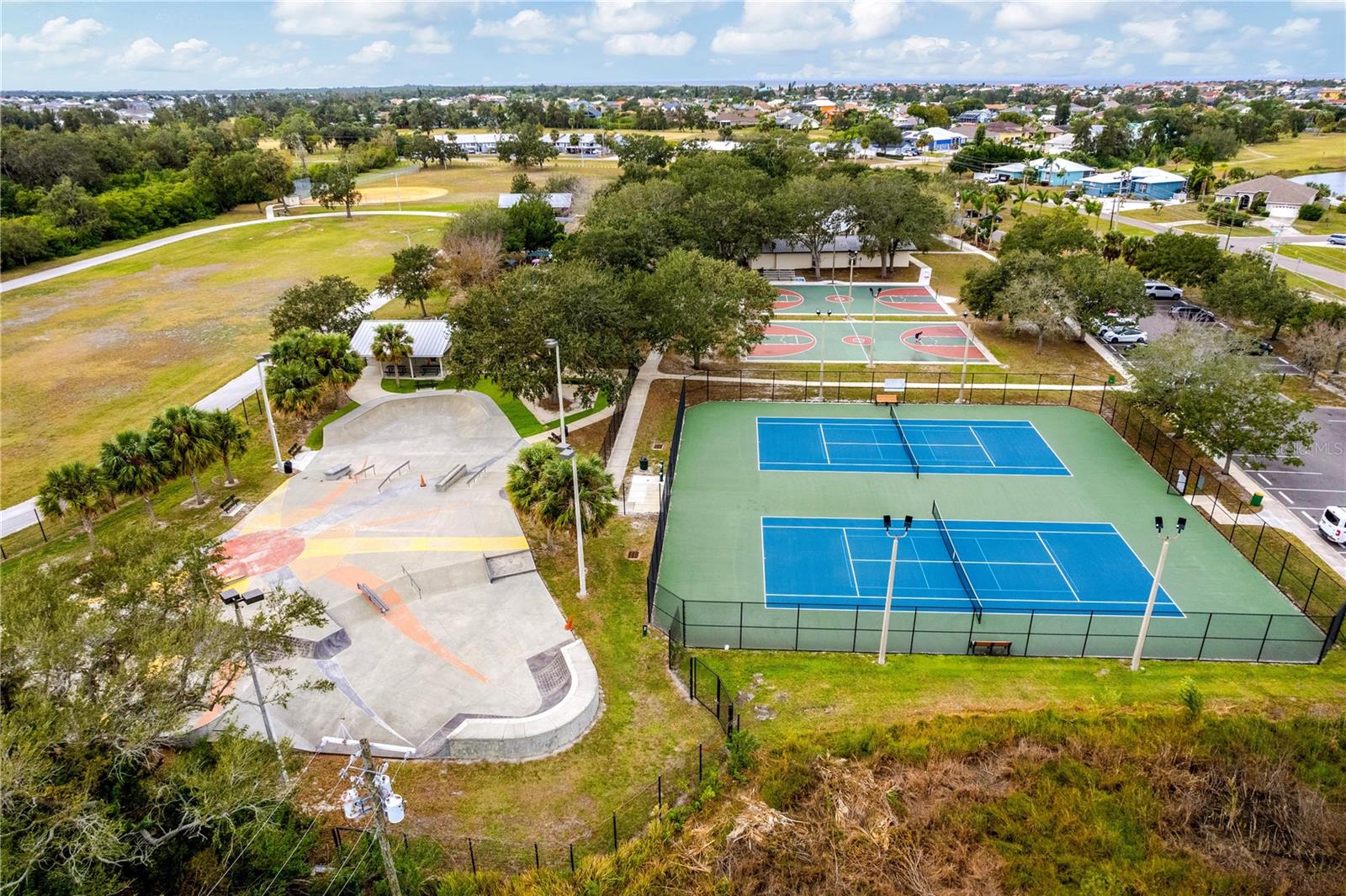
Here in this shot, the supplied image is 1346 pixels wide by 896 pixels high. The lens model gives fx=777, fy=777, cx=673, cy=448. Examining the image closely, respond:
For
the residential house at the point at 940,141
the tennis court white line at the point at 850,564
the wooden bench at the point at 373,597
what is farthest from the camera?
the residential house at the point at 940,141

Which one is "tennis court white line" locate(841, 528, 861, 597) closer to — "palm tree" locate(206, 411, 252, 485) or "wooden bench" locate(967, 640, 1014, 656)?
"wooden bench" locate(967, 640, 1014, 656)

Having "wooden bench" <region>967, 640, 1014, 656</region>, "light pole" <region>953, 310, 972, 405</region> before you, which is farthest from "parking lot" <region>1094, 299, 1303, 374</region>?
→ "wooden bench" <region>967, 640, 1014, 656</region>

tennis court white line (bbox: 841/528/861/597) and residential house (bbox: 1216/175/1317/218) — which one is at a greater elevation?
residential house (bbox: 1216/175/1317/218)

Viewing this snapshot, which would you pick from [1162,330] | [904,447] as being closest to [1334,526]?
[904,447]

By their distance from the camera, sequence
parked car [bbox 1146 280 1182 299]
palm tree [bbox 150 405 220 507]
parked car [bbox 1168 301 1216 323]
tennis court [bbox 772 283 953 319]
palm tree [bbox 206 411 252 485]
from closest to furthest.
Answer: palm tree [bbox 150 405 220 507] → palm tree [bbox 206 411 252 485] → parked car [bbox 1168 301 1216 323] → tennis court [bbox 772 283 953 319] → parked car [bbox 1146 280 1182 299]

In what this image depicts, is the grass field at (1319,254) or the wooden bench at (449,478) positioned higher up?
the grass field at (1319,254)

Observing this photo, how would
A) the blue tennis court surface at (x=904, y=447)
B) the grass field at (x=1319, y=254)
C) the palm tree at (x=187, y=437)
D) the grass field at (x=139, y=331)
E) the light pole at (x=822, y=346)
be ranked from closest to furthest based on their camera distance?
the palm tree at (x=187, y=437) < the blue tennis court surface at (x=904, y=447) < the grass field at (x=139, y=331) < the light pole at (x=822, y=346) < the grass field at (x=1319, y=254)

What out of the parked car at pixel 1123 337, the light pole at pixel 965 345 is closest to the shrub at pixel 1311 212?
the parked car at pixel 1123 337

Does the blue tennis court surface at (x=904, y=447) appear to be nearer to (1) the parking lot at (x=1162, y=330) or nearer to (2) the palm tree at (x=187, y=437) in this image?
(1) the parking lot at (x=1162, y=330)
